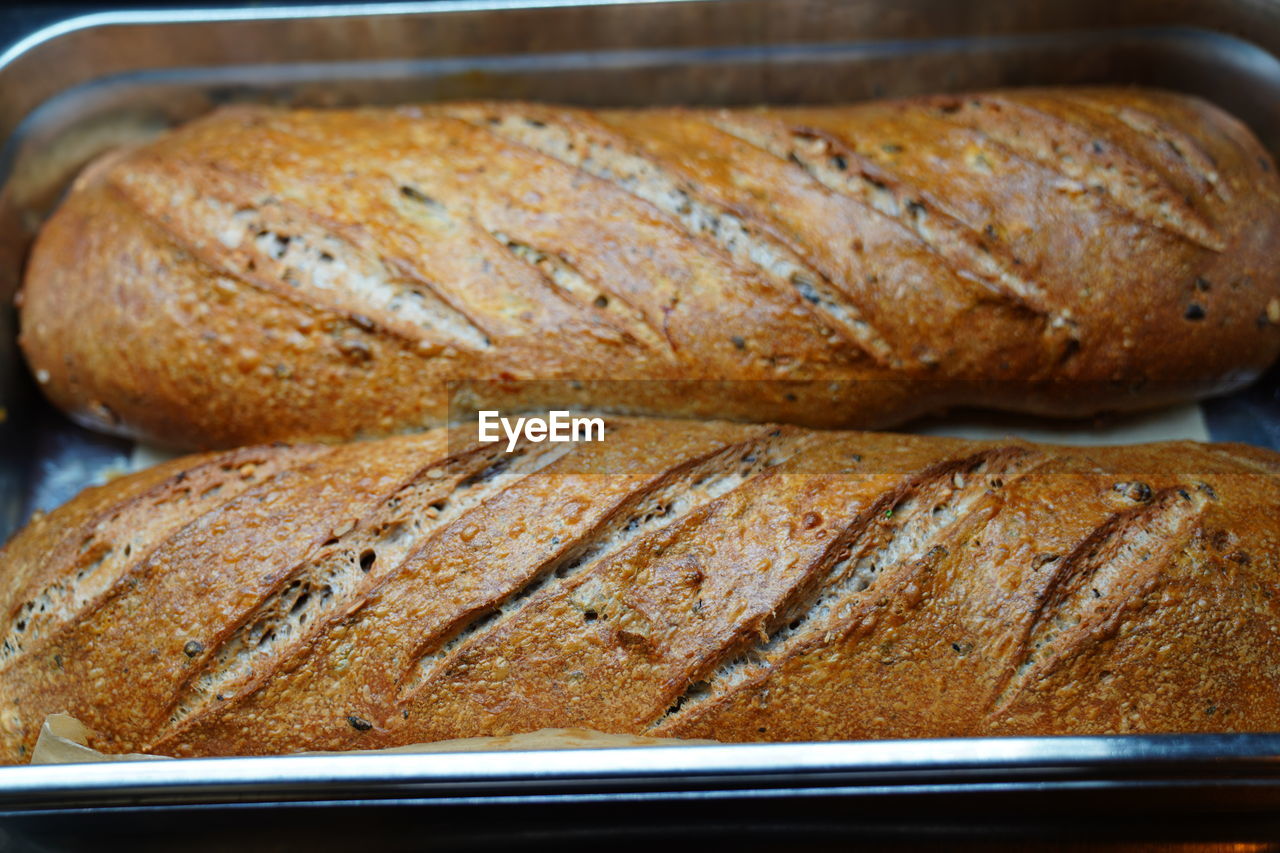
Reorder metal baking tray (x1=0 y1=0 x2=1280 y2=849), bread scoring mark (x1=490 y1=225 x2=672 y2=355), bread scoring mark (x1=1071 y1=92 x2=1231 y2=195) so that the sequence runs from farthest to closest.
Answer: metal baking tray (x1=0 y1=0 x2=1280 y2=849)
bread scoring mark (x1=1071 y1=92 x2=1231 y2=195)
bread scoring mark (x1=490 y1=225 x2=672 y2=355)

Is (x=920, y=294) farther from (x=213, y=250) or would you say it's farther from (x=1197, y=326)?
(x=213, y=250)

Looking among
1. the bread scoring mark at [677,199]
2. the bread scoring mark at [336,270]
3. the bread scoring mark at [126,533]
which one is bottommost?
the bread scoring mark at [126,533]

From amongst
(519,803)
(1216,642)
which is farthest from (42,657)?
(1216,642)

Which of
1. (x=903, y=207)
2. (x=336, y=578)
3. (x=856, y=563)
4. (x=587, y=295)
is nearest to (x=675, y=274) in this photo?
(x=587, y=295)

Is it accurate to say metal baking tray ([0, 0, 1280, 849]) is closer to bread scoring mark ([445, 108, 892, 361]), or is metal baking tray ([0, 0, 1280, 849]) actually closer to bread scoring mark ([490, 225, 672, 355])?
bread scoring mark ([445, 108, 892, 361])

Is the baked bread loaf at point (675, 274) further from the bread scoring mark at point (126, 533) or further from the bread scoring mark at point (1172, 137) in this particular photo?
the bread scoring mark at point (126, 533)

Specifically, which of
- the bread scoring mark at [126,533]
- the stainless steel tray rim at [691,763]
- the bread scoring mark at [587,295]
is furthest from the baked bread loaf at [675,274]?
the stainless steel tray rim at [691,763]

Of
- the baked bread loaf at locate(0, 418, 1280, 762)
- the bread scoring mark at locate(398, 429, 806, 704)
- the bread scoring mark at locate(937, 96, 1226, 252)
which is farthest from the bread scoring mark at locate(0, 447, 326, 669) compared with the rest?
the bread scoring mark at locate(937, 96, 1226, 252)
